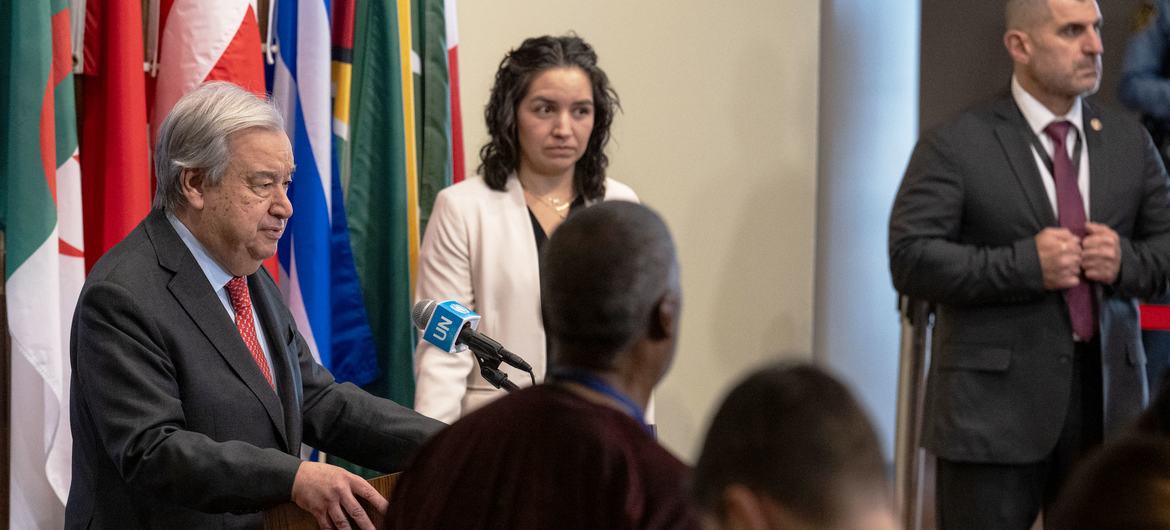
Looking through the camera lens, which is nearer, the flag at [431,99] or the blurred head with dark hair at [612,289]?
→ the blurred head with dark hair at [612,289]

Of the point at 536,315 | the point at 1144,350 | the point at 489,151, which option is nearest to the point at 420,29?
the point at 489,151

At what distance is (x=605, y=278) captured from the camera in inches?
65.7

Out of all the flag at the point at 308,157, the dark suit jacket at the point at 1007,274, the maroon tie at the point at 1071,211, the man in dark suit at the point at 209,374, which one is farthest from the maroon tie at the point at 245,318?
the maroon tie at the point at 1071,211

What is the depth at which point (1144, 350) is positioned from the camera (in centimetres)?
403

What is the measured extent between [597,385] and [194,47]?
90.7 inches

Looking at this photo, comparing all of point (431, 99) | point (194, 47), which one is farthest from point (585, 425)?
point (431, 99)

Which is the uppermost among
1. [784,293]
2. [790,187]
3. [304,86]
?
[304,86]

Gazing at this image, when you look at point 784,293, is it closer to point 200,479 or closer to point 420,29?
point 420,29

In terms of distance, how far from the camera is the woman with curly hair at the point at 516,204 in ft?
11.7

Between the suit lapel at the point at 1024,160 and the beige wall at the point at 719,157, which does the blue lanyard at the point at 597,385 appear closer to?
the suit lapel at the point at 1024,160

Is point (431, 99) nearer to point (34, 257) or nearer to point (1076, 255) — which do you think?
point (34, 257)

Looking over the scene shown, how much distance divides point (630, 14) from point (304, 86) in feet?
5.12

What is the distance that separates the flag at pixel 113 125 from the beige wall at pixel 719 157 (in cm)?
171

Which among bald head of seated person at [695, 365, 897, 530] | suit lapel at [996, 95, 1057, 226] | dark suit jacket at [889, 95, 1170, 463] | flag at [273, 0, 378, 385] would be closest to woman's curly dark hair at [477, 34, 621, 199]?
flag at [273, 0, 378, 385]
